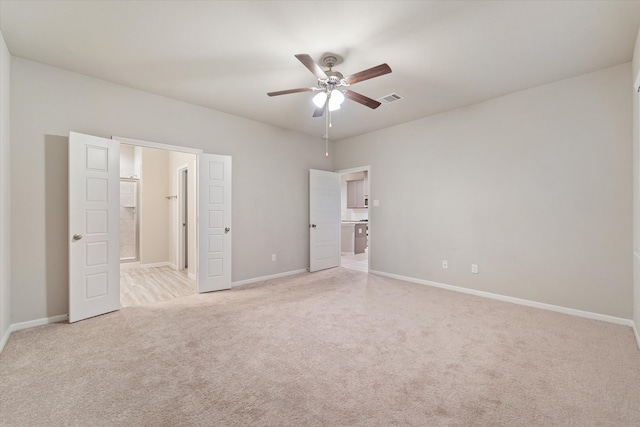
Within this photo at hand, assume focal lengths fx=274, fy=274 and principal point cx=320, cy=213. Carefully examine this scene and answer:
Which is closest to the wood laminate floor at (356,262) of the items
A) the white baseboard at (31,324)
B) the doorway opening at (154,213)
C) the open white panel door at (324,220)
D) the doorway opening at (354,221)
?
the doorway opening at (354,221)

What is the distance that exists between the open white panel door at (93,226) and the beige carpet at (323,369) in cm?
27

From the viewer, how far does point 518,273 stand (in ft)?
12.0

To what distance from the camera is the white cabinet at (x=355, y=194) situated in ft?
29.2

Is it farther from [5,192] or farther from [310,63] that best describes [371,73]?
[5,192]

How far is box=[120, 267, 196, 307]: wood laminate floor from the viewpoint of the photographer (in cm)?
394

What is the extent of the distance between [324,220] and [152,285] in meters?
3.36

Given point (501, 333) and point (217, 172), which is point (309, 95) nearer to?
point (217, 172)

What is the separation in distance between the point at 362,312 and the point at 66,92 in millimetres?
4281

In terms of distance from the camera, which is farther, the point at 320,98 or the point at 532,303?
the point at 532,303

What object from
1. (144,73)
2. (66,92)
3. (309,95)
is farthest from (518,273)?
(66,92)

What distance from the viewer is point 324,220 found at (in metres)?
5.86

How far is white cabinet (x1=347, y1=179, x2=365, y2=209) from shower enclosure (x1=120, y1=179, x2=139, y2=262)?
5957 millimetres

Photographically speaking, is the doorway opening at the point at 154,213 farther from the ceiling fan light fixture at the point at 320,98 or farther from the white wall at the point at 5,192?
the ceiling fan light fixture at the point at 320,98

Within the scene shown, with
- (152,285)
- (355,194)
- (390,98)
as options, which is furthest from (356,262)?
(152,285)
